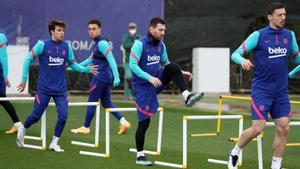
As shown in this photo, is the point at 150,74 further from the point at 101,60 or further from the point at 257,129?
the point at 101,60

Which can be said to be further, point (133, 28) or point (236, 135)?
point (133, 28)

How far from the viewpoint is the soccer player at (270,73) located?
9.17 m

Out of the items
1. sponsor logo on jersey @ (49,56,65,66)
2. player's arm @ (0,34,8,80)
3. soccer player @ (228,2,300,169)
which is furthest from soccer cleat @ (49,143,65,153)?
soccer player @ (228,2,300,169)

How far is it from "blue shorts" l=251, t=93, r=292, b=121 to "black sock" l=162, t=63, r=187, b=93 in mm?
1020

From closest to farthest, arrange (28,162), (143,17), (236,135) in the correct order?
1. (28,162)
2. (236,135)
3. (143,17)

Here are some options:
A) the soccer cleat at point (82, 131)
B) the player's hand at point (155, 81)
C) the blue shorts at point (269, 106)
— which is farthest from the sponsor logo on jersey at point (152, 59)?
the soccer cleat at point (82, 131)

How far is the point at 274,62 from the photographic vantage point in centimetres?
920

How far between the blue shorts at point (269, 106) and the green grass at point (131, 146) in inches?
42.5

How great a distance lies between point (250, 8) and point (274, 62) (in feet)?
44.3

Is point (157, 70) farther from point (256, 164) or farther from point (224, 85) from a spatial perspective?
point (224, 85)

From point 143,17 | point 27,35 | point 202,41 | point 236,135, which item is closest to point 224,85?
point 202,41

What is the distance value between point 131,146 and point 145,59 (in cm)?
219

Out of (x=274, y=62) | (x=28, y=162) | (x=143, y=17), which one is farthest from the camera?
(x=143, y=17)

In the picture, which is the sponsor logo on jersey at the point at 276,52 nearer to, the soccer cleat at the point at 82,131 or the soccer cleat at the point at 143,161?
the soccer cleat at the point at 143,161
